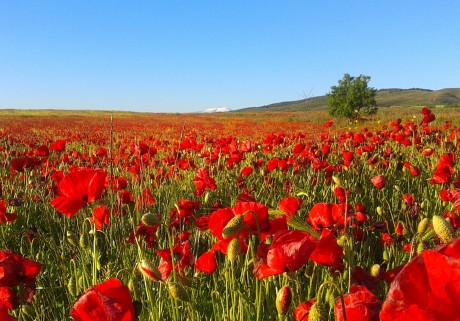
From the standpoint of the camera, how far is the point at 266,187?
13.7 feet

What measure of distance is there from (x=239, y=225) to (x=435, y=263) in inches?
24.0

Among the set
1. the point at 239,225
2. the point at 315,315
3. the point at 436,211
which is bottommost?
the point at 436,211

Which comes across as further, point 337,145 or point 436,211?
point 337,145

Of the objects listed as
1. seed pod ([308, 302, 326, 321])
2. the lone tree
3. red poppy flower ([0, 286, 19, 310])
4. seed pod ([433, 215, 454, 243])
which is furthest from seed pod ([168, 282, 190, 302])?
the lone tree

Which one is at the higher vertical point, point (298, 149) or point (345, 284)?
point (298, 149)

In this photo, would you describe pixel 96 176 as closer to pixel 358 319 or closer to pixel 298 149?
pixel 358 319

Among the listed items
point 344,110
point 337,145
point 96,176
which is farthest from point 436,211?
point 344,110

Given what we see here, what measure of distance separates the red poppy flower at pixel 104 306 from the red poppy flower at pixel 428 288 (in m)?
0.46

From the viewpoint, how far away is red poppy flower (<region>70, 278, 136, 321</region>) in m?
0.74

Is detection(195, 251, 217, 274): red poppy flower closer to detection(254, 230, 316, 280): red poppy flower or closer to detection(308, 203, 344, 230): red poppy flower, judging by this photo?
detection(308, 203, 344, 230): red poppy flower

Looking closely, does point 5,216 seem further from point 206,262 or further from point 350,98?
point 350,98

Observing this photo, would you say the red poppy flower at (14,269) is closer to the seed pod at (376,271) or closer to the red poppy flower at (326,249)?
the red poppy flower at (326,249)

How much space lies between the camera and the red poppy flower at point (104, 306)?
738 millimetres

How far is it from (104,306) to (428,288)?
1.65ft
